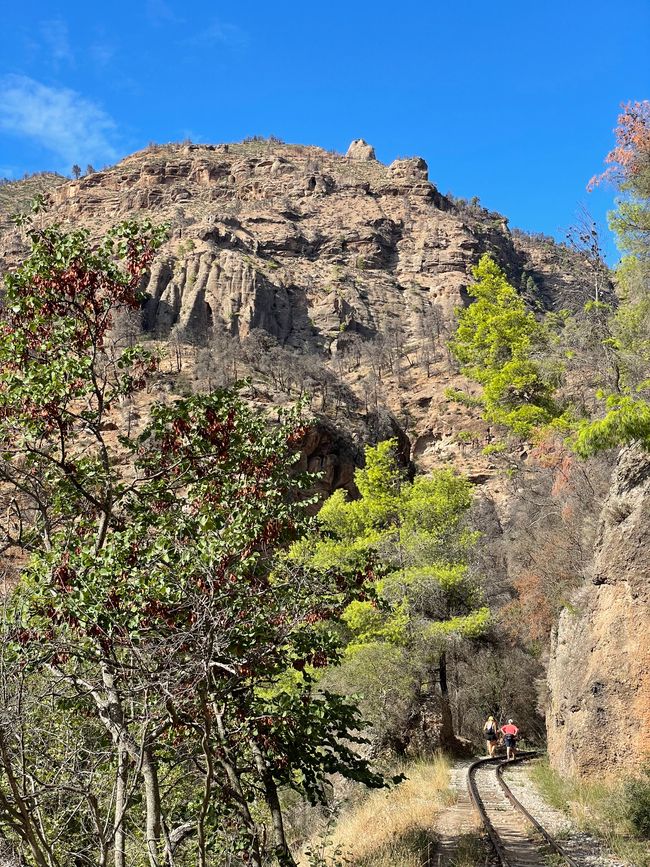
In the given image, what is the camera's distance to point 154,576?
5.13 metres

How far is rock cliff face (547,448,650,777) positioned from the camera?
12344 millimetres

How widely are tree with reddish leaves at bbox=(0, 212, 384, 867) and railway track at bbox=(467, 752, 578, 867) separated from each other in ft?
13.2

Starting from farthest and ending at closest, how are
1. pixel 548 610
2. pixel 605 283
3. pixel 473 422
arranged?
pixel 473 422
pixel 605 283
pixel 548 610

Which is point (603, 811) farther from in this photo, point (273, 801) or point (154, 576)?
point (154, 576)

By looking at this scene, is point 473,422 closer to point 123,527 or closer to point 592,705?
point 592,705

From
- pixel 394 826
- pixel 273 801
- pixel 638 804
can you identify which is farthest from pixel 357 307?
pixel 273 801

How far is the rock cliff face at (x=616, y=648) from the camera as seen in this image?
12344 mm

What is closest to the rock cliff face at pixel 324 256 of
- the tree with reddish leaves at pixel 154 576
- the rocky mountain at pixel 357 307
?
the rocky mountain at pixel 357 307

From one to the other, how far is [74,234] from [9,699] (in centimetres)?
419

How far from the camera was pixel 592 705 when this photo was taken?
42.9 feet

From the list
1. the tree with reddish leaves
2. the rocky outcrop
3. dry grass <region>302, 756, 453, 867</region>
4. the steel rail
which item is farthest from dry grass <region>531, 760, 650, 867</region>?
the rocky outcrop

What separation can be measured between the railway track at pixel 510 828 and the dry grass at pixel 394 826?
0.85 metres

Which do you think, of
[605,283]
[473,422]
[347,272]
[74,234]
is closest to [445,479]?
[605,283]

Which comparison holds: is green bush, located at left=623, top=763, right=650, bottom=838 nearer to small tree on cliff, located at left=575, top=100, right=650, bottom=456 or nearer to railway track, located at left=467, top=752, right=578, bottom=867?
railway track, located at left=467, top=752, right=578, bottom=867
